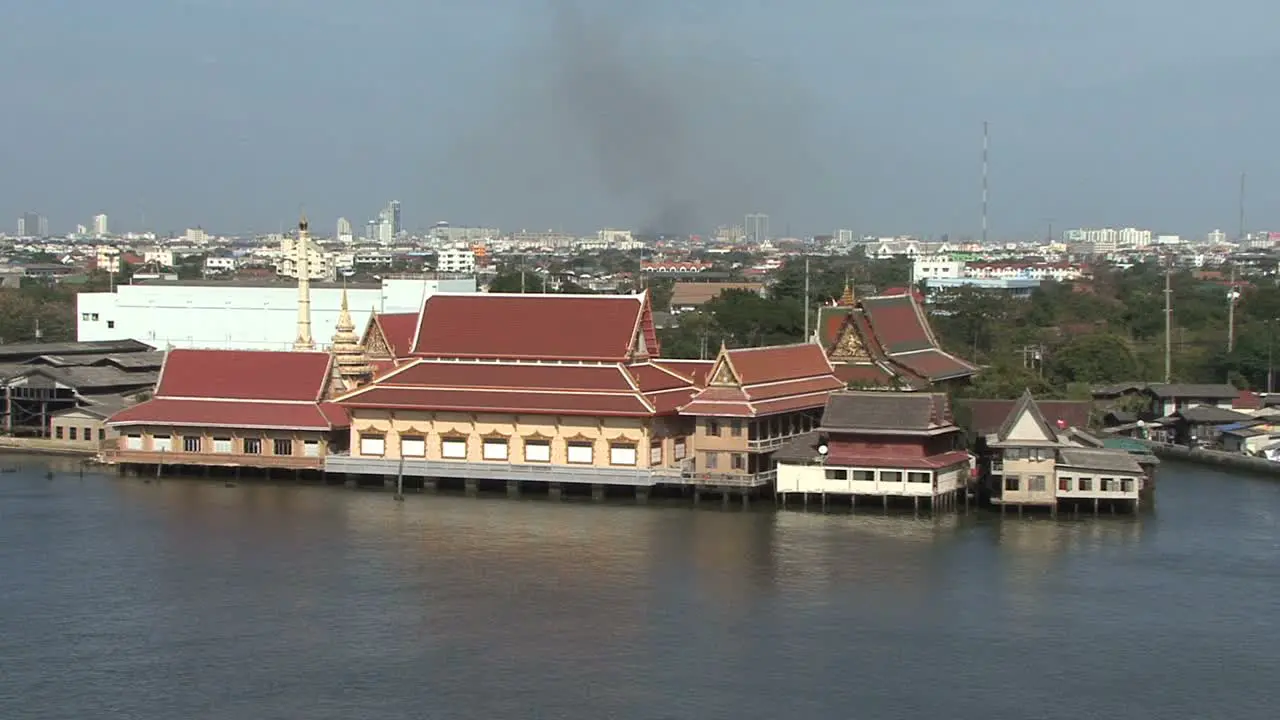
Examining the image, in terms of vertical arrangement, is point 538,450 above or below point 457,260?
below

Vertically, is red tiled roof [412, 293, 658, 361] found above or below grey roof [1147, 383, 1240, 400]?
above

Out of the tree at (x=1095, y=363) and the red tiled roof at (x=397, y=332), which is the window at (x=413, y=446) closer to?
the red tiled roof at (x=397, y=332)

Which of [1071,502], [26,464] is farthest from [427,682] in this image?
[26,464]

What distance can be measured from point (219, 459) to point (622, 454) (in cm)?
788

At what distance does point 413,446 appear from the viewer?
33469 mm

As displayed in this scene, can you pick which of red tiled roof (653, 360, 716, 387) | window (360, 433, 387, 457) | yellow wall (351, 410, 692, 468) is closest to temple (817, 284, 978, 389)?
red tiled roof (653, 360, 716, 387)

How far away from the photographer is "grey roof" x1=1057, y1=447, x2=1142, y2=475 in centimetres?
3014

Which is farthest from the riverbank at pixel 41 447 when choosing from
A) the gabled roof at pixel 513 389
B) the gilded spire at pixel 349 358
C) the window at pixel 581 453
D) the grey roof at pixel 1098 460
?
the grey roof at pixel 1098 460

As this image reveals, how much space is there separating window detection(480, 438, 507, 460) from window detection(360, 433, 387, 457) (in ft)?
6.48

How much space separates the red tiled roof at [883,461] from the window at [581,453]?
4318mm

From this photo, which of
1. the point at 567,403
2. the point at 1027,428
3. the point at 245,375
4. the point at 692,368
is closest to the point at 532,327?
the point at 567,403

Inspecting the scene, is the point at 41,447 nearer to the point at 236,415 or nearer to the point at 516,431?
the point at 236,415

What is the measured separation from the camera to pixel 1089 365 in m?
49.1

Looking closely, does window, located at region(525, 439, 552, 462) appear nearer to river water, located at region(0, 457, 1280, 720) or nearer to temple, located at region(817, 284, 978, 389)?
river water, located at region(0, 457, 1280, 720)
